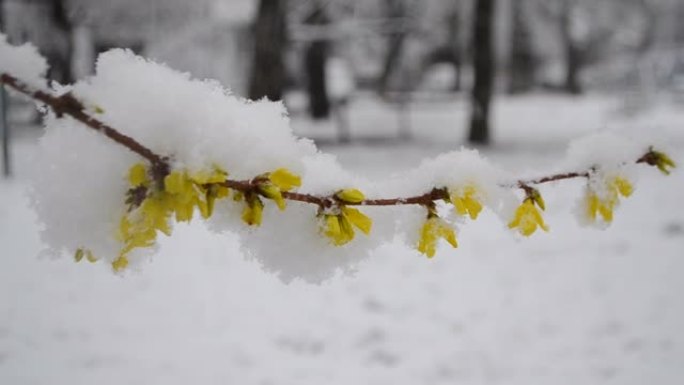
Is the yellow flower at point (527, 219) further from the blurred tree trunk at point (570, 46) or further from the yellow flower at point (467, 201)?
the blurred tree trunk at point (570, 46)

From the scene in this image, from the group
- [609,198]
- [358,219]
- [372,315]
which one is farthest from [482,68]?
[358,219]

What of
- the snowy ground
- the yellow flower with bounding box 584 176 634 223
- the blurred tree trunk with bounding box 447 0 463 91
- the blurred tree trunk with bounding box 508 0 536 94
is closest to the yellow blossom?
the yellow flower with bounding box 584 176 634 223

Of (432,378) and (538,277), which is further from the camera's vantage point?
(538,277)

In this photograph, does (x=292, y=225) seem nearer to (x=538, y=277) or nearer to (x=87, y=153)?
(x=87, y=153)

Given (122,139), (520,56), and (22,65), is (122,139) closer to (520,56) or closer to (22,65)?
(22,65)

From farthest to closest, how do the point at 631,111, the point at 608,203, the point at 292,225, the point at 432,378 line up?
the point at 631,111 < the point at 432,378 < the point at 608,203 < the point at 292,225

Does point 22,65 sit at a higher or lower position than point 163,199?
higher

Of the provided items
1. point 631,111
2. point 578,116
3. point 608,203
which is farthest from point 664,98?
point 608,203
